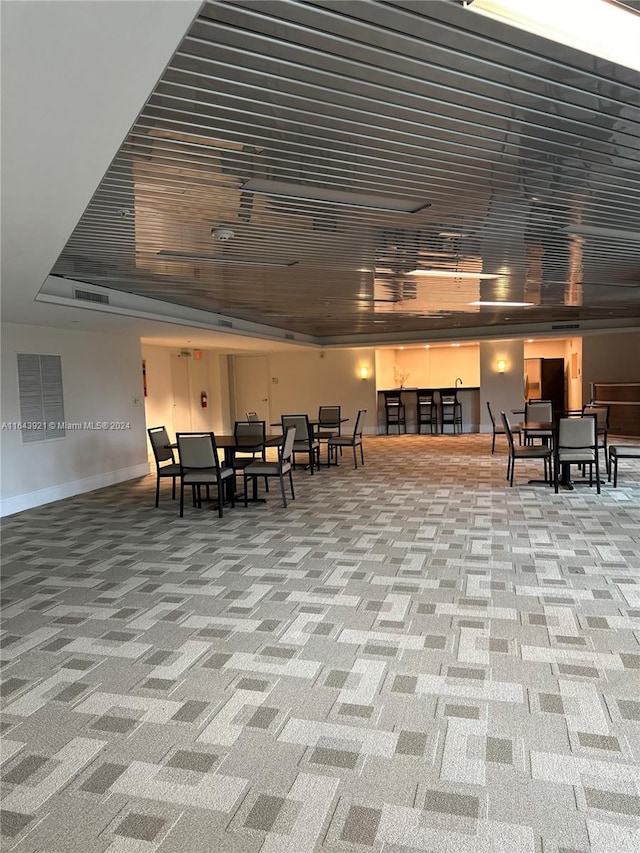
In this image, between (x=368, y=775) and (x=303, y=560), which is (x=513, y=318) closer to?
(x=303, y=560)

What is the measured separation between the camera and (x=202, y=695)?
2.77m

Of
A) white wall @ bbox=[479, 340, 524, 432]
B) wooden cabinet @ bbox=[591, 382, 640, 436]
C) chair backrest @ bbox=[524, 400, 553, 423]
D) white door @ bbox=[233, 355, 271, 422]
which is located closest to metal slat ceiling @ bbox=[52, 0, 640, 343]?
chair backrest @ bbox=[524, 400, 553, 423]

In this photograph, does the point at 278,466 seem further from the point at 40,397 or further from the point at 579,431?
the point at 579,431

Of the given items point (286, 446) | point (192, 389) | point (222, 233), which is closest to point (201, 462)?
point (286, 446)

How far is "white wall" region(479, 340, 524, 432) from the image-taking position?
48.6 feet

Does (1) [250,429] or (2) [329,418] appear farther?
(2) [329,418]

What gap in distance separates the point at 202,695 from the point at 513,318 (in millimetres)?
11365

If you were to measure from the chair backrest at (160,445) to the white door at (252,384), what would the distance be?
8.23 metres

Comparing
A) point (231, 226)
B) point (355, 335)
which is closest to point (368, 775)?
point (231, 226)

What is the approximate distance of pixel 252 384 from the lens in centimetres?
1653

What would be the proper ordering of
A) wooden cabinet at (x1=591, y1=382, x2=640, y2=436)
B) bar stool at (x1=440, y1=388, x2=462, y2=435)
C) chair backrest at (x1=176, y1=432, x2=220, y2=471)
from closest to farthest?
chair backrest at (x1=176, y1=432, x2=220, y2=471) → wooden cabinet at (x1=591, y1=382, x2=640, y2=436) → bar stool at (x1=440, y1=388, x2=462, y2=435)

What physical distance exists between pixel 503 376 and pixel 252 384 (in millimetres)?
6869

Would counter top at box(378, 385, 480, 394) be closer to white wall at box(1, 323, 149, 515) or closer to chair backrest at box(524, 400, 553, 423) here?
chair backrest at box(524, 400, 553, 423)

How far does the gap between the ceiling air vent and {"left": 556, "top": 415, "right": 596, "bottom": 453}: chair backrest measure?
581 centimetres
